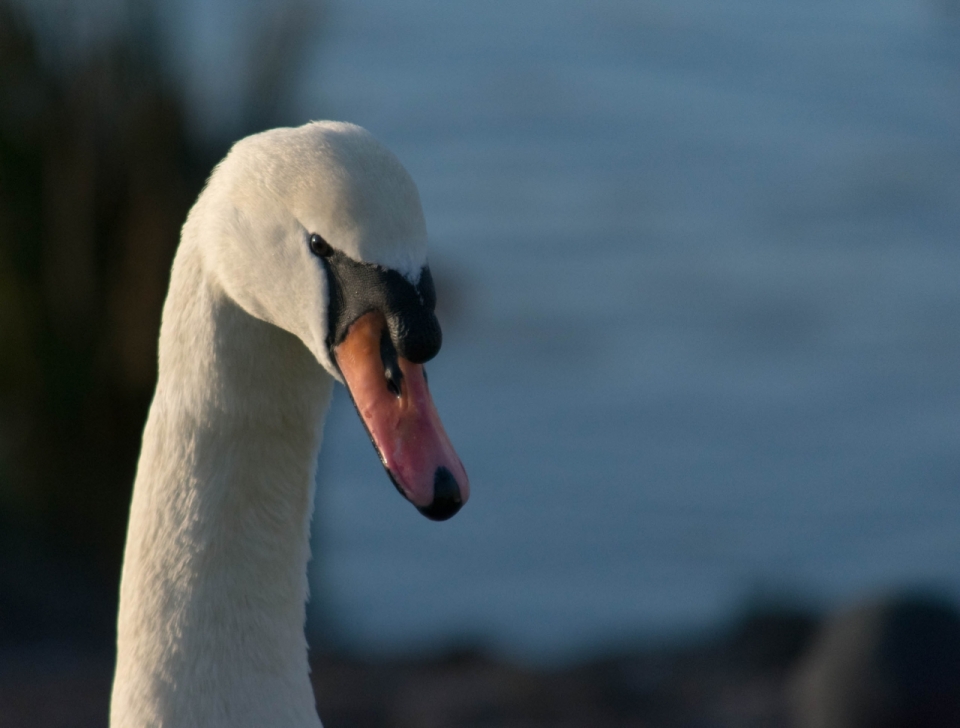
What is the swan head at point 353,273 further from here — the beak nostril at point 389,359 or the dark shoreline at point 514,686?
the dark shoreline at point 514,686

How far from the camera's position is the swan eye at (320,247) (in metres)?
2.19

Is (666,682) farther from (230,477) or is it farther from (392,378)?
(392,378)

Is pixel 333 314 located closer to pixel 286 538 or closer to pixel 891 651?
pixel 286 538

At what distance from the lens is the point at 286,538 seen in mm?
2572

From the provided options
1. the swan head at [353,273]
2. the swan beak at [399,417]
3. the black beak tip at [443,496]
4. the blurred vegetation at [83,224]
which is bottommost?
the black beak tip at [443,496]

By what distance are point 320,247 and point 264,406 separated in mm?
373

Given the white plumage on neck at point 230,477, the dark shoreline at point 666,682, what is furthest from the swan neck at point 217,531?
the dark shoreline at point 666,682

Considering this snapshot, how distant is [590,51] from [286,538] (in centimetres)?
978

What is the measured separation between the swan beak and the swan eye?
0.39 ft

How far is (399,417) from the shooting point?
2215 mm

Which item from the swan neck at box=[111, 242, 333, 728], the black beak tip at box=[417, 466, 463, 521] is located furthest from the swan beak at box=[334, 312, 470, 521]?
the swan neck at box=[111, 242, 333, 728]

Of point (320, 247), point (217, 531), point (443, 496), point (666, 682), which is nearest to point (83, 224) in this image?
point (666, 682)

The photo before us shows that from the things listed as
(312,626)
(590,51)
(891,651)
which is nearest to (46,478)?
(312,626)

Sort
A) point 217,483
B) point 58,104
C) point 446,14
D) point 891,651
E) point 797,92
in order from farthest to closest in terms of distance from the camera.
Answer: point 446,14, point 797,92, point 58,104, point 891,651, point 217,483
